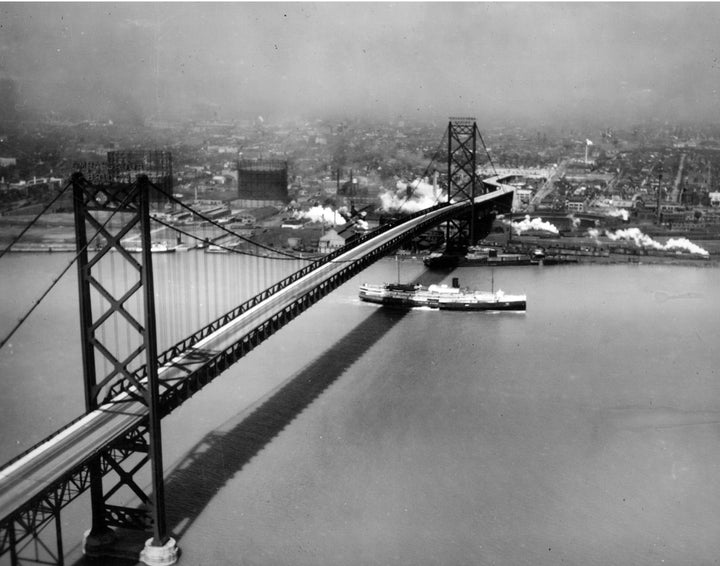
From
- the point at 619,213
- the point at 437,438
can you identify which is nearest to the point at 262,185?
→ the point at 619,213

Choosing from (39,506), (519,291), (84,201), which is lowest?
(519,291)

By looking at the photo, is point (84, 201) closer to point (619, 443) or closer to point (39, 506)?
point (39, 506)

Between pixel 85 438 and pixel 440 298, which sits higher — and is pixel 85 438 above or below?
above

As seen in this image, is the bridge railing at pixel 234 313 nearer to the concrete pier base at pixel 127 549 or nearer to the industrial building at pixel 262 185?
the concrete pier base at pixel 127 549

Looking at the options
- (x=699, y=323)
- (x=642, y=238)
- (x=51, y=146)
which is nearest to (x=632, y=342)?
(x=699, y=323)

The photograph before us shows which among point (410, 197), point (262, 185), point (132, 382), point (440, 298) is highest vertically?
point (132, 382)

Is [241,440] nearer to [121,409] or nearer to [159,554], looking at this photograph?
[121,409]
